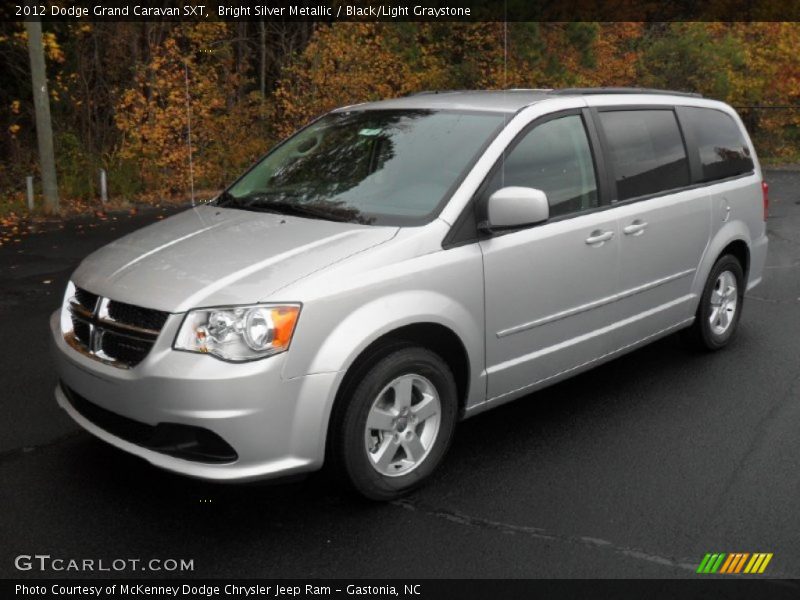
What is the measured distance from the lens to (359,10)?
19.4m

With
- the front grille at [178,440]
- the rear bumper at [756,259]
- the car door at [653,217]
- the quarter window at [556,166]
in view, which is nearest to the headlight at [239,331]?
the front grille at [178,440]

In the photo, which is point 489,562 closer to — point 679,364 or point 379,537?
point 379,537

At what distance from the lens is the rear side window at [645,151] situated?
5191mm

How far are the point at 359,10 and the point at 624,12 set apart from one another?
13662 millimetres

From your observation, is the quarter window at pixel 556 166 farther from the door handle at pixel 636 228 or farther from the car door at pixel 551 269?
the door handle at pixel 636 228

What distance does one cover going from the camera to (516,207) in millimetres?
4152

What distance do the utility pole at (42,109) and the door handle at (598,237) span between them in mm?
11390

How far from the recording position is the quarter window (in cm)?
457

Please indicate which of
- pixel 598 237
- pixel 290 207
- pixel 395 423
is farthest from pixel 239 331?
pixel 598 237

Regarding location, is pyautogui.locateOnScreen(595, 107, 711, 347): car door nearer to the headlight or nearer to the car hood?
the car hood

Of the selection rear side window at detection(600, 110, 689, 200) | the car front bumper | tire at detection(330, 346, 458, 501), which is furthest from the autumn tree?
the car front bumper

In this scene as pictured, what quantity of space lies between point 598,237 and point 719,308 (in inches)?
76.4

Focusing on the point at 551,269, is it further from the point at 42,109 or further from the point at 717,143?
the point at 42,109

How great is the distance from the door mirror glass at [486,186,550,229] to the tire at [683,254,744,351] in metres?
2.37
